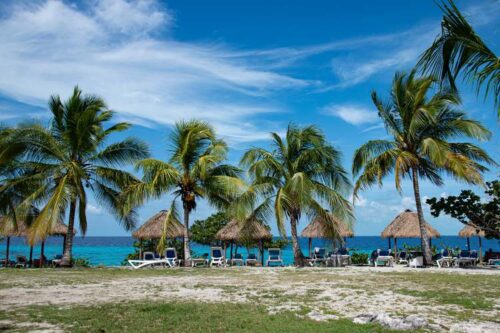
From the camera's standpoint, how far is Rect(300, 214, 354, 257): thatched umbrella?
18.3m

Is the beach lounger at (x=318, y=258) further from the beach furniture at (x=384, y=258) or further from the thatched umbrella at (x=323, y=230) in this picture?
the beach furniture at (x=384, y=258)

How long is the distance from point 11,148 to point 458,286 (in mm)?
14238

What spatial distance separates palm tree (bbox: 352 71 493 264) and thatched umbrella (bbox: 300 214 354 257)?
195 cm

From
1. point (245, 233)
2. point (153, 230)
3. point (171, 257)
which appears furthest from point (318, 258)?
point (153, 230)

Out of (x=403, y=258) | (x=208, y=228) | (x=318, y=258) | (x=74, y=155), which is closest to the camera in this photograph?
(x=74, y=155)

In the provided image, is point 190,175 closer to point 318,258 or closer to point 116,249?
point 318,258

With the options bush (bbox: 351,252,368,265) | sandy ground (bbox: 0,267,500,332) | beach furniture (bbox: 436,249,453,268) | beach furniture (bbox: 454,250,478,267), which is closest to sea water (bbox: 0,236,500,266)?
bush (bbox: 351,252,368,265)

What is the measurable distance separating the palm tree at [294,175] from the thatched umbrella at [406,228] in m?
6.64

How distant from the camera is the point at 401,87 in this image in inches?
727

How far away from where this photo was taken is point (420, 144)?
18.4 m

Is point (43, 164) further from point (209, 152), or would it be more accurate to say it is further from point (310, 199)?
point (310, 199)

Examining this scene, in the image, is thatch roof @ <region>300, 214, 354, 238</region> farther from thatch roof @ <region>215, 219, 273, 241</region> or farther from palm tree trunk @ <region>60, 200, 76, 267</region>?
palm tree trunk @ <region>60, 200, 76, 267</region>

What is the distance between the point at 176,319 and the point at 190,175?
39.8 ft

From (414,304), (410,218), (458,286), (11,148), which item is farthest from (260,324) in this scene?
(410,218)
